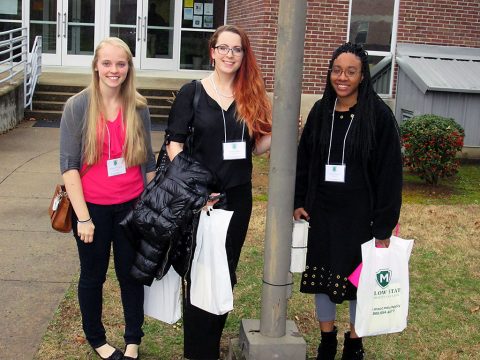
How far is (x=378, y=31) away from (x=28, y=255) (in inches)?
321

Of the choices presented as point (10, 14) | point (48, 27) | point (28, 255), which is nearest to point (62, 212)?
point (28, 255)

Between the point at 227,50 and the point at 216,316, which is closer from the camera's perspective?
the point at 227,50

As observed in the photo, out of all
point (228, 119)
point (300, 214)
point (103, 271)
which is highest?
point (228, 119)

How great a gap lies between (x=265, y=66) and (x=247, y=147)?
819 cm

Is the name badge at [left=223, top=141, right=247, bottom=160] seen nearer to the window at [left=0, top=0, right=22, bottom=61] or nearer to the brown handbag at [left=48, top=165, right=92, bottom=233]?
the brown handbag at [left=48, top=165, right=92, bottom=233]

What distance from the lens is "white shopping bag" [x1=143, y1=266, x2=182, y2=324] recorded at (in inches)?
143

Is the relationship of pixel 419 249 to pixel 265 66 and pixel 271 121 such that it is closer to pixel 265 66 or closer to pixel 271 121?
pixel 271 121

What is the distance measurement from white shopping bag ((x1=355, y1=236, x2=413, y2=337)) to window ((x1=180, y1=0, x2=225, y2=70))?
12.6m

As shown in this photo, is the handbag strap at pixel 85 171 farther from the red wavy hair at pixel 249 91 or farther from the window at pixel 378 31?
the window at pixel 378 31

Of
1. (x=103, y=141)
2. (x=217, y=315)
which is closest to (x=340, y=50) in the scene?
(x=103, y=141)

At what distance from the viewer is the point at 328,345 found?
372 cm

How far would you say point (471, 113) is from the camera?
10031 millimetres

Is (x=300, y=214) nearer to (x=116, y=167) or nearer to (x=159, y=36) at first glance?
(x=116, y=167)

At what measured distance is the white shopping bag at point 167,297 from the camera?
143 inches
